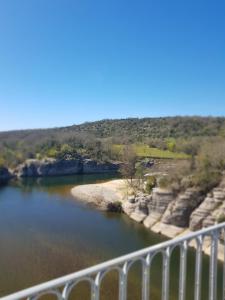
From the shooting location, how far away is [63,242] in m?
22.0

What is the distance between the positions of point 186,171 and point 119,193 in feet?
35.2

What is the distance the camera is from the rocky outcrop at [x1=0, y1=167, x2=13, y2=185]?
50.7 metres

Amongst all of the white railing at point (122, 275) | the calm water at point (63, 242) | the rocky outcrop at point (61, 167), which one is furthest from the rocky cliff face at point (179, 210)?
the rocky outcrop at point (61, 167)

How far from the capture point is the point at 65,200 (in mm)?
36281

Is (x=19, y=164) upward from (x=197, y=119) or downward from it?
downward

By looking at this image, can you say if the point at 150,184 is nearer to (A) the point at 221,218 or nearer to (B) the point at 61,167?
(A) the point at 221,218

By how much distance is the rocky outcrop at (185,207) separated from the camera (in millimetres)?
23859

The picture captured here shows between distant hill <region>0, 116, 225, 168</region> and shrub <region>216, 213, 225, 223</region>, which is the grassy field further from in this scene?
shrub <region>216, 213, 225, 223</region>

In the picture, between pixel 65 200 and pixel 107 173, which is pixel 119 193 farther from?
pixel 107 173

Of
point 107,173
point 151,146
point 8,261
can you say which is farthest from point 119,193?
point 151,146

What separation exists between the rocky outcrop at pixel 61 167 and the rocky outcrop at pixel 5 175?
150cm

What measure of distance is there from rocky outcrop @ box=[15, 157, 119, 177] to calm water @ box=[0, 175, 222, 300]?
18314mm

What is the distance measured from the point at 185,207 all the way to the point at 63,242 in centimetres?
817

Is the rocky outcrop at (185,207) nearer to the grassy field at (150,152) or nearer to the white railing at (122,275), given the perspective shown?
the white railing at (122,275)
